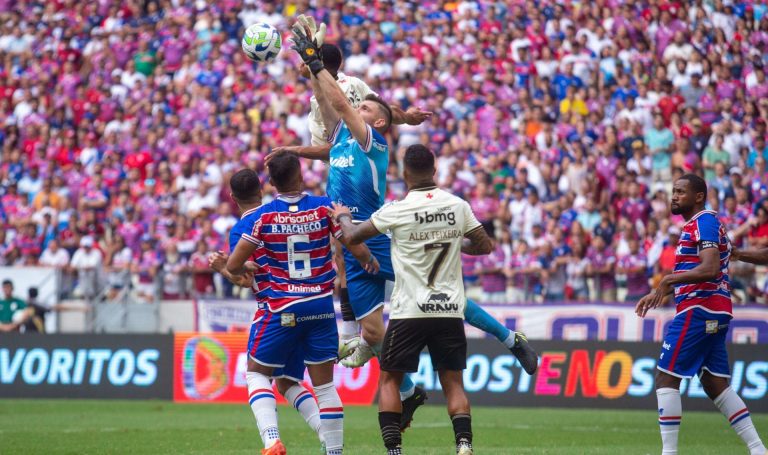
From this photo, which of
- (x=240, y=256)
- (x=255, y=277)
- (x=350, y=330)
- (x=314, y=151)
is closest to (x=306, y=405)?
(x=350, y=330)

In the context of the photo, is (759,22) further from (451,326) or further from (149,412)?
(451,326)

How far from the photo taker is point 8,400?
2222cm

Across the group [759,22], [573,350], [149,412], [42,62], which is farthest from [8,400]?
[759,22]

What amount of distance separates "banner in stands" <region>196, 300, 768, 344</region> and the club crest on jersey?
10.1 meters

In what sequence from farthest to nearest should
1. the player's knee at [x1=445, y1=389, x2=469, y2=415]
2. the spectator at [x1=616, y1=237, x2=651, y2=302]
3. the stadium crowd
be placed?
the stadium crowd < the spectator at [x1=616, y1=237, x2=651, y2=302] < the player's knee at [x1=445, y1=389, x2=469, y2=415]

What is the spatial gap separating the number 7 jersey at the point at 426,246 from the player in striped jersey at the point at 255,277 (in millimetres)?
1298

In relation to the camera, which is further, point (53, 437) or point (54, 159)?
point (54, 159)

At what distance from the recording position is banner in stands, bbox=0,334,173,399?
22250 millimetres

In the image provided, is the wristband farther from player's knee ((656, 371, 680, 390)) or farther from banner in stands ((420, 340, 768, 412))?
banner in stands ((420, 340, 768, 412))

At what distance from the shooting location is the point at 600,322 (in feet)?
65.9

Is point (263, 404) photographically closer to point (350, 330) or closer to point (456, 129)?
point (350, 330)

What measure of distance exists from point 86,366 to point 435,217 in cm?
1451

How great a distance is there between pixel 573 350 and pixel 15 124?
18.3 m

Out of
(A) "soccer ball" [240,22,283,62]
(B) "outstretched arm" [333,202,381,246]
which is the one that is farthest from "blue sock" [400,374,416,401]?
(A) "soccer ball" [240,22,283,62]
